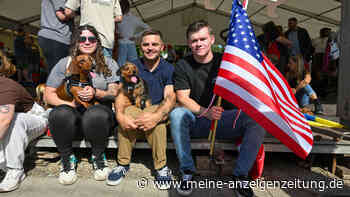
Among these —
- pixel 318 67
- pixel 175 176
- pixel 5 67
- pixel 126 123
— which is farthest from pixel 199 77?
pixel 318 67

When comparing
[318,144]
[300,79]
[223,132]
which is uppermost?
[300,79]

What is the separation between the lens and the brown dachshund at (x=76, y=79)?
2639 mm

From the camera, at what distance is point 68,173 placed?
2574mm

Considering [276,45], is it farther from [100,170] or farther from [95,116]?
[100,170]

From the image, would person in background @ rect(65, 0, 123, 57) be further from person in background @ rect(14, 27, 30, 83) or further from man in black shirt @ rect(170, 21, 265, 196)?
person in background @ rect(14, 27, 30, 83)

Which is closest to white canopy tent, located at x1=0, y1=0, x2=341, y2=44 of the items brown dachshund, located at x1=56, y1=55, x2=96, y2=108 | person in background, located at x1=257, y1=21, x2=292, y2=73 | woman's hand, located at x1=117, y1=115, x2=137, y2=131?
person in background, located at x1=257, y1=21, x2=292, y2=73

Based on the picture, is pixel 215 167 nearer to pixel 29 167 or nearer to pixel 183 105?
pixel 183 105

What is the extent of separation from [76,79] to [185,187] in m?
1.75

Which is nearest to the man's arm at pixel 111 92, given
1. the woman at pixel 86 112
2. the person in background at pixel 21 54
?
the woman at pixel 86 112

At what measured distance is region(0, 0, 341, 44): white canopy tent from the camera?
8.16m

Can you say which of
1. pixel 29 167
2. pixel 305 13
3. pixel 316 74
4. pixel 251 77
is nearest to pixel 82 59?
pixel 29 167

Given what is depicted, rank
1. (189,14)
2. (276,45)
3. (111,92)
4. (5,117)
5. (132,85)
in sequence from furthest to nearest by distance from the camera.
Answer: (189,14) → (276,45) → (111,92) → (132,85) → (5,117)

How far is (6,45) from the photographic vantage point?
9750 millimetres

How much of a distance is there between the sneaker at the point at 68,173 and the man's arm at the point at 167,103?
1177 mm
